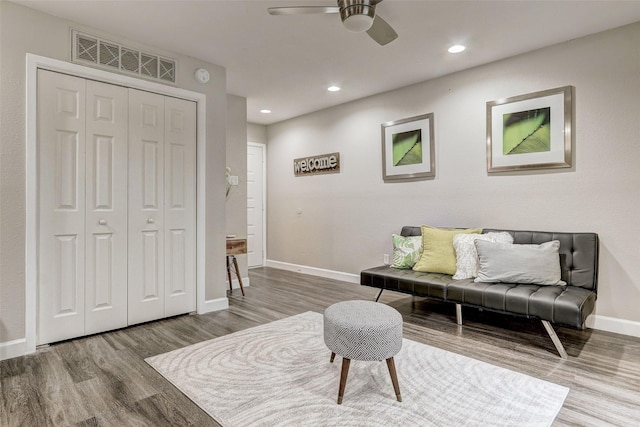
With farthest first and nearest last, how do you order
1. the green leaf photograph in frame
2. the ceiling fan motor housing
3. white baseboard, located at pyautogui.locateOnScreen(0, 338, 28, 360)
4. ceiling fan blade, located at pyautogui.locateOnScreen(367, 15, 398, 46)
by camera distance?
the green leaf photograph in frame < white baseboard, located at pyautogui.locateOnScreen(0, 338, 28, 360) < ceiling fan blade, located at pyautogui.locateOnScreen(367, 15, 398, 46) < the ceiling fan motor housing

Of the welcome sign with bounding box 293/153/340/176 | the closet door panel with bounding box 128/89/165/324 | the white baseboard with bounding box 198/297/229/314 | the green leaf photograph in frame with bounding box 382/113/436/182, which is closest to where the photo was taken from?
the closet door panel with bounding box 128/89/165/324

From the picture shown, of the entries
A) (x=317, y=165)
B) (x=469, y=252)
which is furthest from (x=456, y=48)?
(x=317, y=165)

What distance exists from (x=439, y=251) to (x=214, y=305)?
2.40 m

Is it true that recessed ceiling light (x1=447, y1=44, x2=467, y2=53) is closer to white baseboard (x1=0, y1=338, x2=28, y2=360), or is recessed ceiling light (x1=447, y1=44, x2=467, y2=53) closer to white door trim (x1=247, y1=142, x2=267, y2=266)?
white door trim (x1=247, y1=142, x2=267, y2=266)

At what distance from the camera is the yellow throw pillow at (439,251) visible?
11.3ft

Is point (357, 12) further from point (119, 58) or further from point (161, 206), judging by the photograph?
point (161, 206)

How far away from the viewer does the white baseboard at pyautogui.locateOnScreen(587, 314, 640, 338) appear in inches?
113

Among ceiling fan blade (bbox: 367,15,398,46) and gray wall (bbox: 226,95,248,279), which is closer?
ceiling fan blade (bbox: 367,15,398,46)

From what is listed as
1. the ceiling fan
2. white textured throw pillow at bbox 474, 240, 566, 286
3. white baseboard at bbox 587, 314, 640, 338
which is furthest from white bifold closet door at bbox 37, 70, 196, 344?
white baseboard at bbox 587, 314, 640, 338

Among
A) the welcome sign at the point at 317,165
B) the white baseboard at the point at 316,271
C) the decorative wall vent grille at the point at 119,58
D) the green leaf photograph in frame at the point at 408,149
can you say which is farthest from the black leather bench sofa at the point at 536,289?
the decorative wall vent grille at the point at 119,58

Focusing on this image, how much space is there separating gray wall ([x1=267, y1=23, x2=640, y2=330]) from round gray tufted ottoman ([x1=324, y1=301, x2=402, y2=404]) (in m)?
2.26

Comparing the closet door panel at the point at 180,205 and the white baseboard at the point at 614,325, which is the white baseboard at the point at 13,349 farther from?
the white baseboard at the point at 614,325

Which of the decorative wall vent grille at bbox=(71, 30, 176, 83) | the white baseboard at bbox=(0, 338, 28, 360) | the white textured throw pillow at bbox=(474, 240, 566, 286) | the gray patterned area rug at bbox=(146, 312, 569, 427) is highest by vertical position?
the decorative wall vent grille at bbox=(71, 30, 176, 83)

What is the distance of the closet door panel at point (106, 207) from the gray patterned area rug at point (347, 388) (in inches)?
33.8
